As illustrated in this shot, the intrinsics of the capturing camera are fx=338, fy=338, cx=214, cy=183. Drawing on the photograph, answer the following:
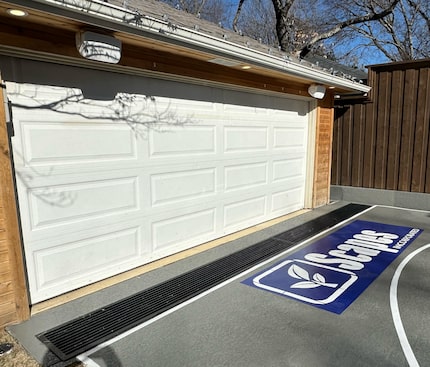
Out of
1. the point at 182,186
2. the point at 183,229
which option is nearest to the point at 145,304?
the point at 183,229

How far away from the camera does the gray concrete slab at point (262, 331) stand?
7.79ft

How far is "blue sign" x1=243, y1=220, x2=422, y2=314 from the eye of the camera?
10.9ft

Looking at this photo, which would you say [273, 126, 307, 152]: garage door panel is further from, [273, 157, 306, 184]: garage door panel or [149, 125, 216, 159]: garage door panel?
[149, 125, 216, 159]: garage door panel

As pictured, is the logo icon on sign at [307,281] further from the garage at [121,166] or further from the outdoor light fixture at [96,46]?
the outdoor light fixture at [96,46]

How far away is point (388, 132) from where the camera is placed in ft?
23.4

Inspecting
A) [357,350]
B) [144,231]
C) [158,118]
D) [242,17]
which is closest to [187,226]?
[144,231]

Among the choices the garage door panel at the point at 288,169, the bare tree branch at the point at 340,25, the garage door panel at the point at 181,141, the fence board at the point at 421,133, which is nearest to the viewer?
the garage door panel at the point at 181,141

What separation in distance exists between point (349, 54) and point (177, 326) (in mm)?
19119

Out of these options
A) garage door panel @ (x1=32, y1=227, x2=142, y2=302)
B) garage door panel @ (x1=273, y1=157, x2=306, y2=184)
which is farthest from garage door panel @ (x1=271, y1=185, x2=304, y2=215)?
garage door panel @ (x1=32, y1=227, x2=142, y2=302)

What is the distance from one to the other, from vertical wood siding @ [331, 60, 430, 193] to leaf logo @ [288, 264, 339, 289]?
4.41m

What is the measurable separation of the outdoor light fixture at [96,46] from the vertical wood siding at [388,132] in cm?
599

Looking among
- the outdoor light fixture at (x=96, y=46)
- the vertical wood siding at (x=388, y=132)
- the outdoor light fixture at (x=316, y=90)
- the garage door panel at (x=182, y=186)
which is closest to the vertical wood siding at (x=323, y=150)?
the outdoor light fixture at (x=316, y=90)

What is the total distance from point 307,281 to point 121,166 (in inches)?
93.0

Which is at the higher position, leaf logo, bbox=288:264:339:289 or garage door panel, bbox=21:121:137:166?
garage door panel, bbox=21:121:137:166
